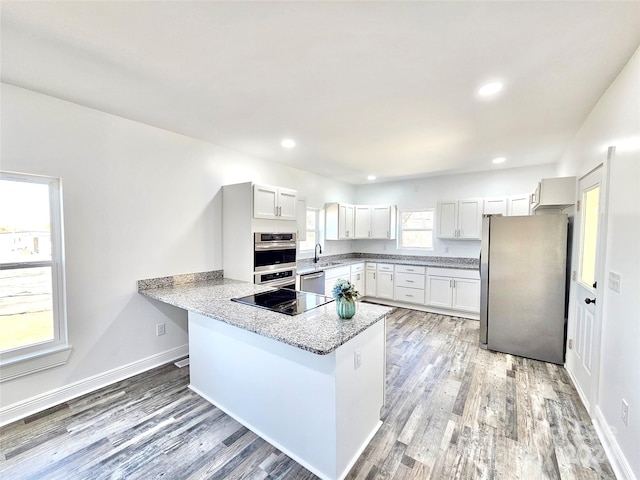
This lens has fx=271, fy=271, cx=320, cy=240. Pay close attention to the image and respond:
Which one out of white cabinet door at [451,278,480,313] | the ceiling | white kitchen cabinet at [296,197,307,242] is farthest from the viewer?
white cabinet door at [451,278,480,313]

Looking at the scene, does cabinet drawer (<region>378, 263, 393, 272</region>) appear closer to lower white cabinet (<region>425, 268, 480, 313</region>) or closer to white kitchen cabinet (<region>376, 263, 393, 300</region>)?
white kitchen cabinet (<region>376, 263, 393, 300</region>)

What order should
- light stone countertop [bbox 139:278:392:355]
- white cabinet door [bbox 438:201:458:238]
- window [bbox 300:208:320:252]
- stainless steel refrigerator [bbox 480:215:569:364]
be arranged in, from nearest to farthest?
light stone countertop [bbox 139:278:392:355], stainless steel refrigerator [bbox 480:215:569:364], white cabinet door [bbox 438:201:458:238], window [bbox 300:208:320:252]

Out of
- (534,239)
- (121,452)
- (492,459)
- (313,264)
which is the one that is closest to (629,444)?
(492,459)

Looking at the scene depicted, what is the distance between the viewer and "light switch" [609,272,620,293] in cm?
182

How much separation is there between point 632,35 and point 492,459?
2.72 meters

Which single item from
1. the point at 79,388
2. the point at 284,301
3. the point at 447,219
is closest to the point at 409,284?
the point at 447,219

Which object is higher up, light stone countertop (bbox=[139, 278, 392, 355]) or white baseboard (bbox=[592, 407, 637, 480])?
light stone countertop (bbox=[139, 278, 392, 355])

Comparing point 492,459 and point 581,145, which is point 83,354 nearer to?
point 492,459

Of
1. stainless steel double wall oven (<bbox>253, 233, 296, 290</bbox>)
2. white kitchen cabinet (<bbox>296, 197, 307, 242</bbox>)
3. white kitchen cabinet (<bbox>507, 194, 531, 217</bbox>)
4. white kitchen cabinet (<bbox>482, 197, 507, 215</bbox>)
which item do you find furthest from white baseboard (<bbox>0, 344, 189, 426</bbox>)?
white kitchen cabinet (<bbox>507, 194, 531, 217</bbox>)

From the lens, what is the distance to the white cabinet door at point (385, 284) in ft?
17.7

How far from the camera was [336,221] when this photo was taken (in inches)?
217

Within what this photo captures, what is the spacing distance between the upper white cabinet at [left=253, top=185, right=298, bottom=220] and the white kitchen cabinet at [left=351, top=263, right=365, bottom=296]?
80.1 inches

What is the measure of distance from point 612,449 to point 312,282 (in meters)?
3.32

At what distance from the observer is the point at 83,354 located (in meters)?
2.52
